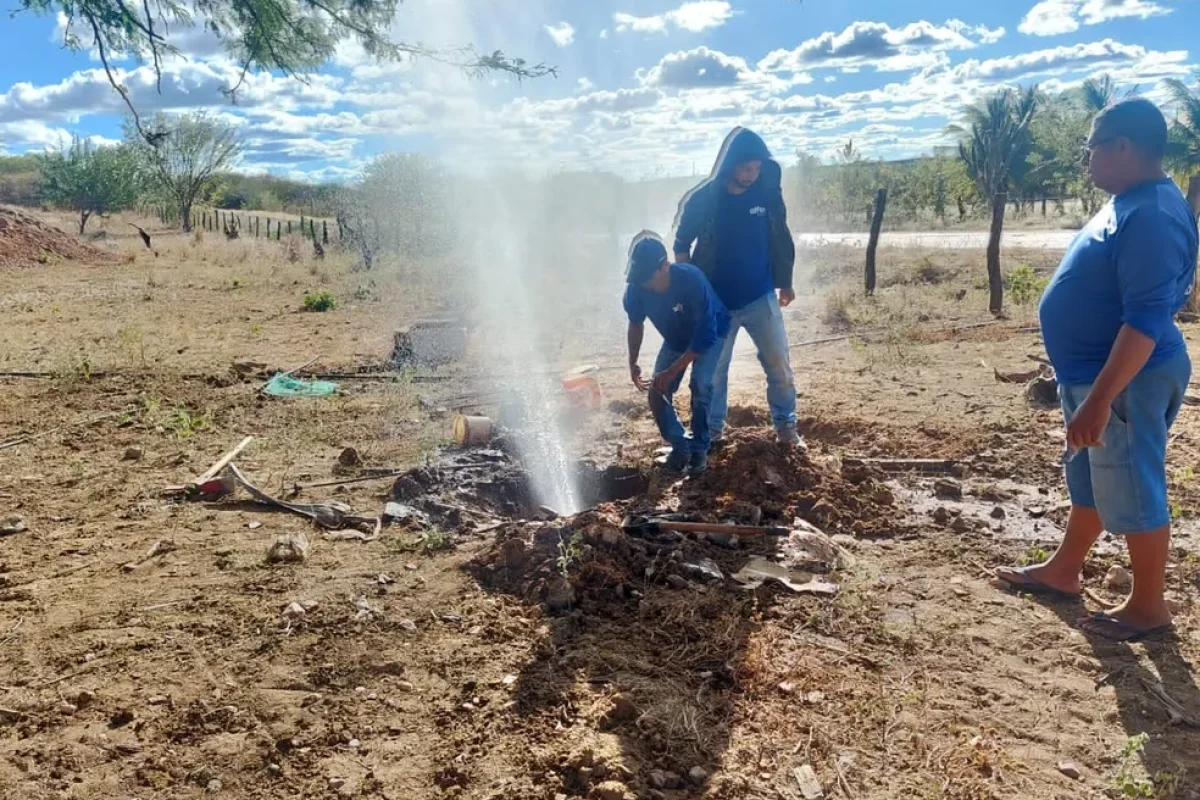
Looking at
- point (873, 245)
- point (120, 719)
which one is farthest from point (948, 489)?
Result: point (873, 245)

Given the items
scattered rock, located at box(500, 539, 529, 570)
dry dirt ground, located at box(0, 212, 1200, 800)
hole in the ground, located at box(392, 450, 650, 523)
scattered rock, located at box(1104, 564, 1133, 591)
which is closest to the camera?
dry dirt ground, located at box(0, 212, 1200, 800)

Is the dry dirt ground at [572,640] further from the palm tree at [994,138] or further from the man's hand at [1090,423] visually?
the palm tree at [994,138]

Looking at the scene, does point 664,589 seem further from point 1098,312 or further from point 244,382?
point 244,382

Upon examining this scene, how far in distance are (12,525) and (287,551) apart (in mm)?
1721

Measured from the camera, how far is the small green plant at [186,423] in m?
6.27

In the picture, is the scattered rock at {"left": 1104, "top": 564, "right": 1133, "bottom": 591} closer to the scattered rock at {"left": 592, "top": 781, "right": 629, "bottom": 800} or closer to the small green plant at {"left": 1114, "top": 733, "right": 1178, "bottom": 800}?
the small green plant at {"left": 1114, "top": 733, "right": 1178, "bottom": 800}

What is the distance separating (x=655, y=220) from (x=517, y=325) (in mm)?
14203

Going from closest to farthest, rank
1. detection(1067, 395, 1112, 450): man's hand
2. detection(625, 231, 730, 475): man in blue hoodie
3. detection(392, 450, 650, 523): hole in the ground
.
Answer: detection(1067, 395, 1112, 450): man's hand, detection(625, 231, 730, 475): man in blue hoodie, detection(392, 450, 650, 523): hole in the ground

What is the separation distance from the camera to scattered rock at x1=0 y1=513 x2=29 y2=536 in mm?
4355

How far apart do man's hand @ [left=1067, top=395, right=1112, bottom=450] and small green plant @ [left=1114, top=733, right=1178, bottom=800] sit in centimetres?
92

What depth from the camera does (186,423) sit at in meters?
6.45

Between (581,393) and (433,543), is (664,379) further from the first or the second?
(581,393)

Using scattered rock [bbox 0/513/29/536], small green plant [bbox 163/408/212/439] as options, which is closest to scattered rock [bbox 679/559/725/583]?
scattered rock [bbox 0/513/29/536]

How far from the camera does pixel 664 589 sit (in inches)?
135
